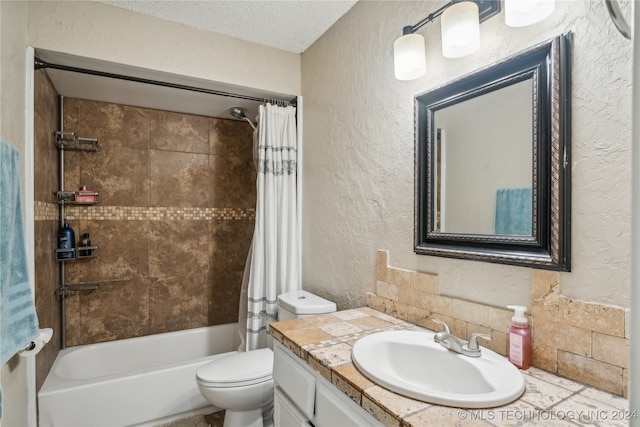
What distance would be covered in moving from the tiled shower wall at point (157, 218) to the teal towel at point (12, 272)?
1.17m

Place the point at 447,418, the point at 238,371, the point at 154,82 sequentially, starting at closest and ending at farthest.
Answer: the point at 447,418 → the point at 238,371 → the point at 154,82

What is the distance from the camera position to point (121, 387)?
1955 mm

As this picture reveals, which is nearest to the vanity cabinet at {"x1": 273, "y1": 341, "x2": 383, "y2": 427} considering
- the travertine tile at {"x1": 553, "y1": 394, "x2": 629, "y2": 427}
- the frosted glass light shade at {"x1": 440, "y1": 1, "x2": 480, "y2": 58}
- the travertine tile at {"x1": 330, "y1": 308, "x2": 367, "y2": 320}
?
the travertine tile at {"x1": 330, "y1": 308, "x2": 367, "y2": 320}

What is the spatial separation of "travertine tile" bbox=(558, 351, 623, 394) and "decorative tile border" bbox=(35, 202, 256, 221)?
257 centimetres

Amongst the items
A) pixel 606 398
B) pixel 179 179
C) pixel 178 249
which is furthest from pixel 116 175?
pixel 606 398

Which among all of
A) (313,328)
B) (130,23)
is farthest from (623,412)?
(130,23)

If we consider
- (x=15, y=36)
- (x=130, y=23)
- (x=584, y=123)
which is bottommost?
(x=584, y=123)

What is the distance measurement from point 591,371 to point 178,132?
9.59 ft

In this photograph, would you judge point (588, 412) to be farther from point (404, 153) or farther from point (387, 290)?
point (404, 153)

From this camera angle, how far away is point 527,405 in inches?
32.7

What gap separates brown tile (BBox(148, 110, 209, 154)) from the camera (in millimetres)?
2738

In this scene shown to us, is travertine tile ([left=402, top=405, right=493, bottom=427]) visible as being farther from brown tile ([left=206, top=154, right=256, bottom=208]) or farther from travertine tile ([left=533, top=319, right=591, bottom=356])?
brown tile ([left=206, top=154, right=256, bottom=208])

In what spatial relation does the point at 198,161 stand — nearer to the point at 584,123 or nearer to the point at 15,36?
the point at 15,36

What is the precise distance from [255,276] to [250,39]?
159 cm
